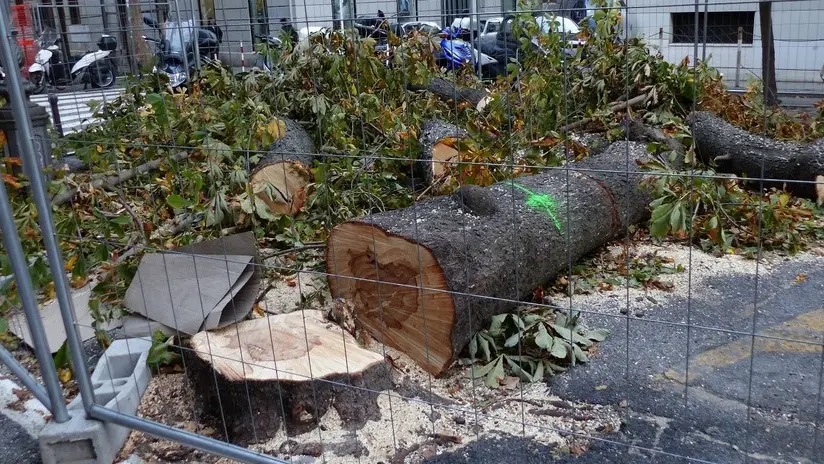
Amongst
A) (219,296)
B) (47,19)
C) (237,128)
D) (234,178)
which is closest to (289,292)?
(219,296)

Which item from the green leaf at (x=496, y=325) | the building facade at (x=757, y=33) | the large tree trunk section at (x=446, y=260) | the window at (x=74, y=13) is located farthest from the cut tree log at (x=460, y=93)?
the window at (x=74, y=13)

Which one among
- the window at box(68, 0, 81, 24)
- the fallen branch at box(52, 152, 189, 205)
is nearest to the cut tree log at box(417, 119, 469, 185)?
the fallen branch at box(52, 152, 189, 205)

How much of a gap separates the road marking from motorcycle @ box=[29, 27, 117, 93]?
8.84ft

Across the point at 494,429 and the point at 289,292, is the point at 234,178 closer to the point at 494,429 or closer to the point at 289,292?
the point at 289,292

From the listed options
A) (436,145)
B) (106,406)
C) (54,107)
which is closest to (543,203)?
(436,145)

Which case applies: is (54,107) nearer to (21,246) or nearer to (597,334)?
(21,246)

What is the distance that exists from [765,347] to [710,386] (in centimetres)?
45

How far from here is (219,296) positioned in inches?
117

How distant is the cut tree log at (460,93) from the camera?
11.5 feet

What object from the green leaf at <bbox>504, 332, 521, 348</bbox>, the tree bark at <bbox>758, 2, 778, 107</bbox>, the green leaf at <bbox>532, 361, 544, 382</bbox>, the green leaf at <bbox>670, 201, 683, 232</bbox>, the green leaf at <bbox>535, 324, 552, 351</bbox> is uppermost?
the tree bark at <bbox>758, 2, 778, 107</bbox>

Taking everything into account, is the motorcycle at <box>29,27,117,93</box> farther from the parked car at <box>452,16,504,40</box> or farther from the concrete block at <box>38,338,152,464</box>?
the parked car at <box>452,16,504,40</box>

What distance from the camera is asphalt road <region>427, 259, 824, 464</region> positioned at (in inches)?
93.9

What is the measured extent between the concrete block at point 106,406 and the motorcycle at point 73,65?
4.10ft

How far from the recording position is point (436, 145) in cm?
471
